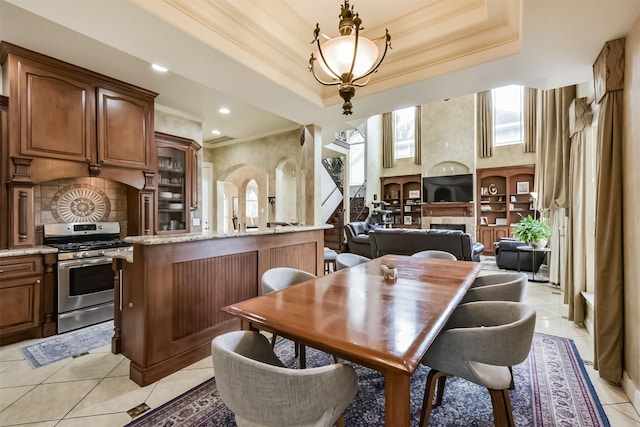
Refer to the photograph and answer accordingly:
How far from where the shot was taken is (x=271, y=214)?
6.62 metres

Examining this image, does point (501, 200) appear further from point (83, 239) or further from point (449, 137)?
point (83, 239)

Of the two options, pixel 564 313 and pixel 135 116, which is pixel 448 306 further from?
pixel 135 116

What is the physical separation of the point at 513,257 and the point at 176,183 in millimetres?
6459

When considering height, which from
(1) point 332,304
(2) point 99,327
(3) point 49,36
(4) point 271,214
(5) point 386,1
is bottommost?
(2) point 99,327

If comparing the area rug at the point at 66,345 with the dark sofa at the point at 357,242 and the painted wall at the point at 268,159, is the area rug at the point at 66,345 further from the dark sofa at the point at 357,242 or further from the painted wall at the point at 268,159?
the dark sofa at the point at 357,242

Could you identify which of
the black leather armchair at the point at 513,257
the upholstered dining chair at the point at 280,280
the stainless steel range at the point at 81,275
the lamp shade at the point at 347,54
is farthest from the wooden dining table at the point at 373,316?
the black leather armchair at the point at 513,257

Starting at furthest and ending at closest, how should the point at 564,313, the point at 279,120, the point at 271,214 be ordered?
the point at 271,214, the point at 279,120, the point at 564,313

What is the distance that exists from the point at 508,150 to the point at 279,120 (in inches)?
→ 311

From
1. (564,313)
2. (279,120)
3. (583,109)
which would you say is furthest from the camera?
(279,120)

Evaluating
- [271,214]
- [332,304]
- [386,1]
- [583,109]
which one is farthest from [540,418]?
[271,214]

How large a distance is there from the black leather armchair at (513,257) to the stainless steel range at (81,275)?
21.6ft

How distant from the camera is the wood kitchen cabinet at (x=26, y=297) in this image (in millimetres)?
2715

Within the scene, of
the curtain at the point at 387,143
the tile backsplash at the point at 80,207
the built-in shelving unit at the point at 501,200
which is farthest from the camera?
the curtain at the point at 387,143

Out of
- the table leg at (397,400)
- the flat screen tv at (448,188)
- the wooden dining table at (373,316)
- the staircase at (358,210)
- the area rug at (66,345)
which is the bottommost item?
the area rug at (66,345)
